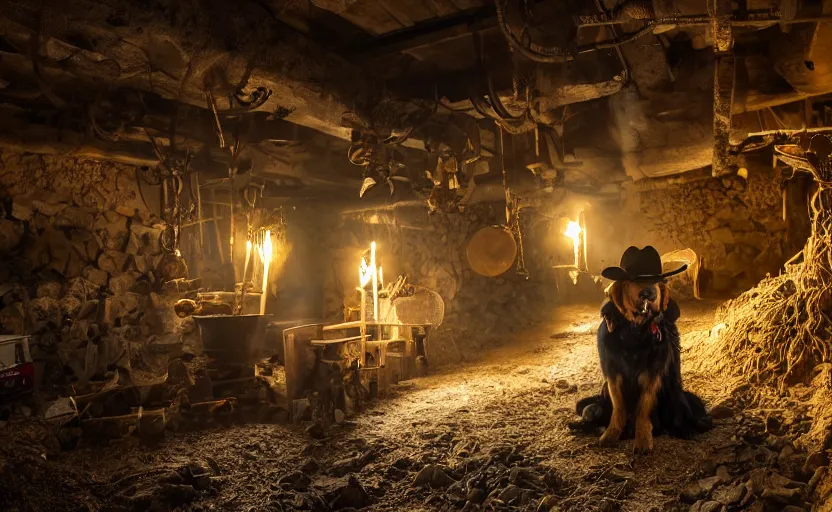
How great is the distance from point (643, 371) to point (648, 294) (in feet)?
1.95

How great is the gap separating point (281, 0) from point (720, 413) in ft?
16.1

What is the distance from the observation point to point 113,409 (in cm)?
521

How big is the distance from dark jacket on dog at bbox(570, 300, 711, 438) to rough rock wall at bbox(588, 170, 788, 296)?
15.0 ft

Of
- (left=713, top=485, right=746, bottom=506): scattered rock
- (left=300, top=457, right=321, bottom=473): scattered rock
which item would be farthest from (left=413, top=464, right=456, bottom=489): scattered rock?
(left=713, top=485, right=746, bottom=506): scattered rock

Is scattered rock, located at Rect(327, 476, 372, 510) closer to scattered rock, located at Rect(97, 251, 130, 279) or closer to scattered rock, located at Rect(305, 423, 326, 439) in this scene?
scattered rock, located at Rect(305, 423, 326, 439)

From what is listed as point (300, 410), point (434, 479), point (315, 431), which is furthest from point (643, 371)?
point (300, 410)

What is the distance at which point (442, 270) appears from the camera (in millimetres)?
10383

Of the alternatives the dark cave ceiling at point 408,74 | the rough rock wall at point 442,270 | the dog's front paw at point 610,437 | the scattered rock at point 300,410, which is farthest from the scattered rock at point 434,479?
the rough rock wall at point 442,270

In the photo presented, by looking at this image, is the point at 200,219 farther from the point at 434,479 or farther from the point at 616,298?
the point at 616,298

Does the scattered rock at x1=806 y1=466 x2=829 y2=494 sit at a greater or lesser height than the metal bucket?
lesser

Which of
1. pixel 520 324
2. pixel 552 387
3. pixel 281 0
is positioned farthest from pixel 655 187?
pixel 281 0

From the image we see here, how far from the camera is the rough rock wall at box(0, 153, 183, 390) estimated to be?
20.0 feet

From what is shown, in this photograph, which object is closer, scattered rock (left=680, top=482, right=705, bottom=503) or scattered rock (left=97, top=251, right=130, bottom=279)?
scattered rock (left=680, top=482, right=705, bottom=503)

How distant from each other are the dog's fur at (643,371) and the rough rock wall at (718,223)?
15.1 feet
